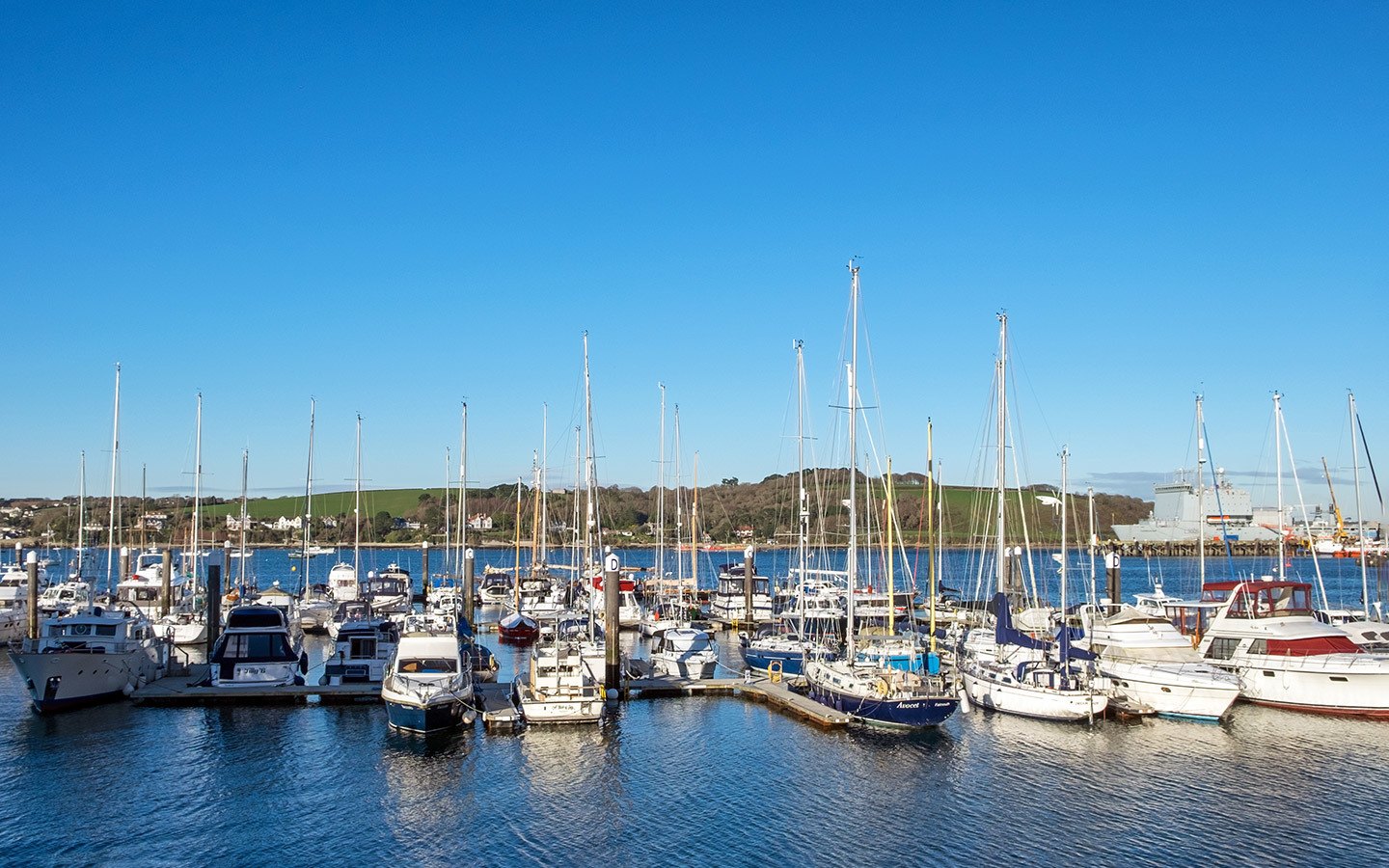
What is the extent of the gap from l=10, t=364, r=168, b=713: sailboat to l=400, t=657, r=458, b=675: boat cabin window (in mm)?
12736

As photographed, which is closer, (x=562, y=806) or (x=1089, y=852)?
(x=1089, y=852)

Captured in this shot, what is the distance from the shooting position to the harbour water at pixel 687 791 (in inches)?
1019

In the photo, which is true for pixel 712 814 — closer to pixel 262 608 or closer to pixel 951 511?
pixel 262 608

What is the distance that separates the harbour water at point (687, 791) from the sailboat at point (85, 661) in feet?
4.62

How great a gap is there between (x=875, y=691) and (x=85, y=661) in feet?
94.2

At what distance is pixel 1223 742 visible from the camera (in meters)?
36.7

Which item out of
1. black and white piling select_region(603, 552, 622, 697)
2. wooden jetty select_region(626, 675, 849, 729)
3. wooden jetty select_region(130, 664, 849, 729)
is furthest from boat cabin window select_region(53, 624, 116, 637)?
wooden jetty select_region(626, 675, 849, 729)

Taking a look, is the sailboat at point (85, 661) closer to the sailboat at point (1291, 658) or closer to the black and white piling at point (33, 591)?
the black and white piling at point (33, 591)

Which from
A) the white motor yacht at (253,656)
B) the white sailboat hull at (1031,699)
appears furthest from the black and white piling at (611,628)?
the white sailboat hull at (1031,699)

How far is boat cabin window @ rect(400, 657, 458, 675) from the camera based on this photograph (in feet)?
126

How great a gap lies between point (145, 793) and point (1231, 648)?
40061mm

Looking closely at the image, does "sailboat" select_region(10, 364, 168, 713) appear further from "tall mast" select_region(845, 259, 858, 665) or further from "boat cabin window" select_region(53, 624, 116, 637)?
"tall mast" select_region(845, 259, 858, 665)

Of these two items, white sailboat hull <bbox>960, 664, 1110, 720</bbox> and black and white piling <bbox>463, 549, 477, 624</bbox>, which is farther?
black and white piling <bbox>463, 549, 477, 624</bbox>

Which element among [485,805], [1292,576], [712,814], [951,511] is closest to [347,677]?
[485,805]
